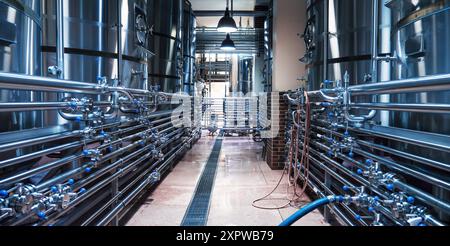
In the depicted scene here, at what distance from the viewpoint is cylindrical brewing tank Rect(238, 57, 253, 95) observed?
31.8 ft

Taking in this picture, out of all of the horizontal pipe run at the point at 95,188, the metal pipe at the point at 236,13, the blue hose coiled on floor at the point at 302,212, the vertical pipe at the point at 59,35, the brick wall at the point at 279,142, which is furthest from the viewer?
the metal pipe at the point at 236,13

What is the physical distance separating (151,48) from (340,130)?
2.84 metres

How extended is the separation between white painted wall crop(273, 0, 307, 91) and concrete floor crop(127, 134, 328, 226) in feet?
4.47

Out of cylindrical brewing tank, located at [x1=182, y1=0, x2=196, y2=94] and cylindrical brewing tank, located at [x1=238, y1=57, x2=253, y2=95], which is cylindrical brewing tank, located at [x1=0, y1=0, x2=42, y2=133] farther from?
cylindrical brewing tank, located at [x1=238, y1=57, x2=253, y2=95]

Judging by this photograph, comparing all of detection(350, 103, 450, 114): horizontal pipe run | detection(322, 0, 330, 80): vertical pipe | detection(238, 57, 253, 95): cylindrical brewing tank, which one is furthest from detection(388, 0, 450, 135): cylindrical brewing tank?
detection(238, 57, 253, 95): cylindrical brewing tank


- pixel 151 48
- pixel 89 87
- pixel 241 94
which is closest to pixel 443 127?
pixel 89 87

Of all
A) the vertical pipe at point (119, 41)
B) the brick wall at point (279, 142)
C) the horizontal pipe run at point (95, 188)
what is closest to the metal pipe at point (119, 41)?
the vertical pipe at point (119, 41)

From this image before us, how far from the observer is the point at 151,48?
4.45m

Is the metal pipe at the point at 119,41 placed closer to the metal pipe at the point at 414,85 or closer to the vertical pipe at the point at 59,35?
the vertical pipe at the point at 59,35

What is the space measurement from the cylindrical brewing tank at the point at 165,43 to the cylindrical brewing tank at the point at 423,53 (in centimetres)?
316

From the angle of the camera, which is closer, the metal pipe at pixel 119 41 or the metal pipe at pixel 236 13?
the metal pipe at pixel 119 41

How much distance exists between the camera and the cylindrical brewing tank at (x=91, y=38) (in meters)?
2.56
